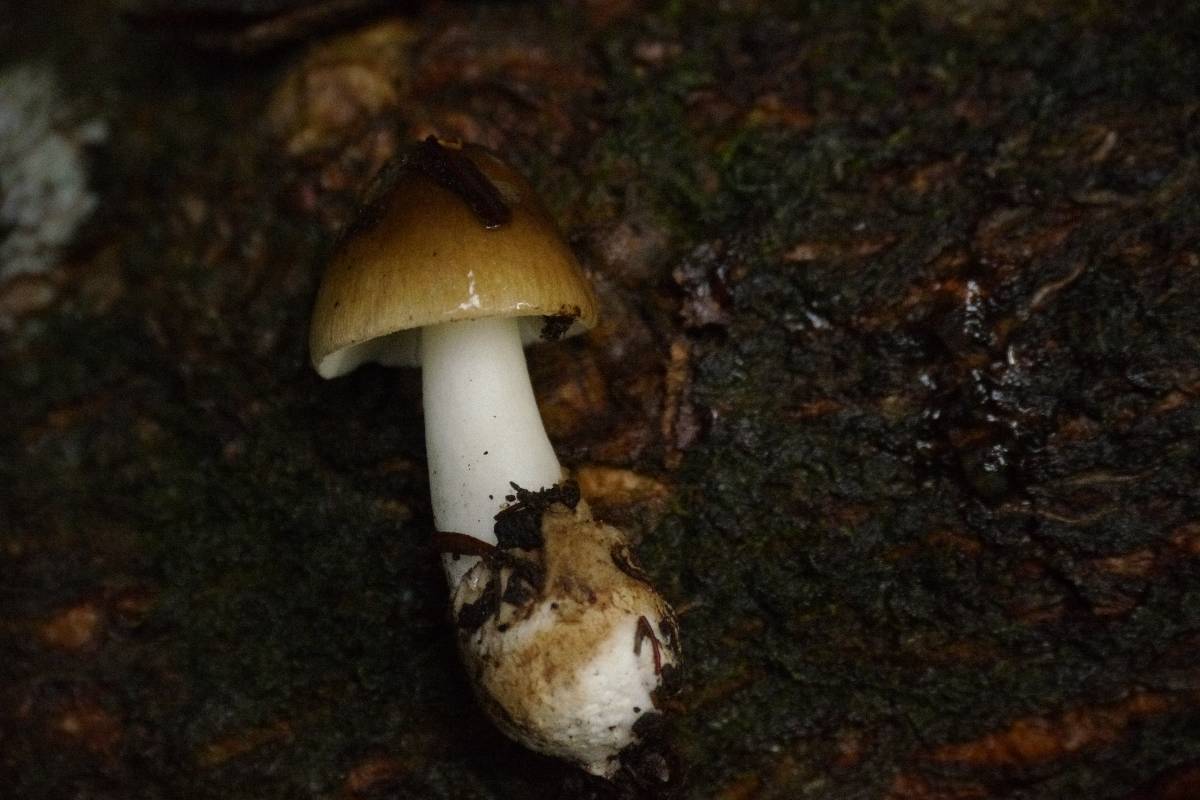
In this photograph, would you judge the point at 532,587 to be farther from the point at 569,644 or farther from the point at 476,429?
the point at 476,429

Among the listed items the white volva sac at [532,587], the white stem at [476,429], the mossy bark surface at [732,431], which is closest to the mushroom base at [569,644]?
the white volva sac at [532,587]

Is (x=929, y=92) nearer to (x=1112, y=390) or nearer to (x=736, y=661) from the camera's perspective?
(x=1112, y=390)

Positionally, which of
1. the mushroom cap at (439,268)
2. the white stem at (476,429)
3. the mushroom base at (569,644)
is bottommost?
the mushroom base at (569,644)

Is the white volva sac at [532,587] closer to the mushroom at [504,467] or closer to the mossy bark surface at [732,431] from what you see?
the mushroom at [504,467]

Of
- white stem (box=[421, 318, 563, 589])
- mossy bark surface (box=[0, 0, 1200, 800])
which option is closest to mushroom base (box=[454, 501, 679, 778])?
white stem (box=[421, 318, 563, 589])

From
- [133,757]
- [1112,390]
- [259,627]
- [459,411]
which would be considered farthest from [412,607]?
[1112,390]

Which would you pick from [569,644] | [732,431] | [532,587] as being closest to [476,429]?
[532,587]

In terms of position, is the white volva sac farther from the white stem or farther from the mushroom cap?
the mushroom cap
